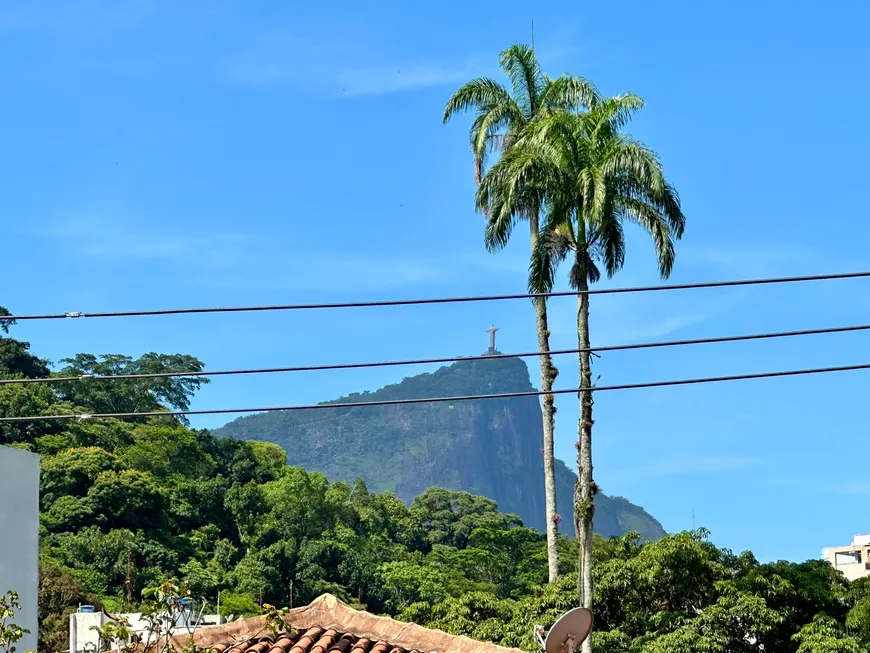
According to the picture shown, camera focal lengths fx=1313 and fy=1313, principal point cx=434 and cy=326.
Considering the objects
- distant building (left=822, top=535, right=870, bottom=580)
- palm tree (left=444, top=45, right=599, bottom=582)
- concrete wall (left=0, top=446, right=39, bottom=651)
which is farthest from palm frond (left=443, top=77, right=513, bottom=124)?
distant building (left=822, top=535, right=870, bottom=580)

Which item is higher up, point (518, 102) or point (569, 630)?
point (518, 102)

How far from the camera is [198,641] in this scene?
480 inches

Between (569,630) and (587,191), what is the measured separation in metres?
12.2

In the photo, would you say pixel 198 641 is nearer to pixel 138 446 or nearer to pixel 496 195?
pixel 496 195

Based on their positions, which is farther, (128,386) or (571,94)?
(128,386)

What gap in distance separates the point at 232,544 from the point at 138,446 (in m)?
9.55

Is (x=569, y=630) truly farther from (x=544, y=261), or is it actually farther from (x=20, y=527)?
(x=544, y=261)

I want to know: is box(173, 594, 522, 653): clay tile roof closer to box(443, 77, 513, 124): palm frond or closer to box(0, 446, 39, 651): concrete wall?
box(0, 446, 39, 651): concrete wall

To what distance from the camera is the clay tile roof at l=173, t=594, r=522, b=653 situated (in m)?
12.2

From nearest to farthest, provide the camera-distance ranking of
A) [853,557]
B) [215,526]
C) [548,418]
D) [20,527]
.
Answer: [20,527], [548,418], [215,526], [853,557]

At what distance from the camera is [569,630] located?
13.6 meters

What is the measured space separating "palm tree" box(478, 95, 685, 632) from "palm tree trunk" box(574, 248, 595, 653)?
78mm

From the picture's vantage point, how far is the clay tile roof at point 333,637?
479 inches

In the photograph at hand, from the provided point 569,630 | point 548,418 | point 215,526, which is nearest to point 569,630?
point 569,630
